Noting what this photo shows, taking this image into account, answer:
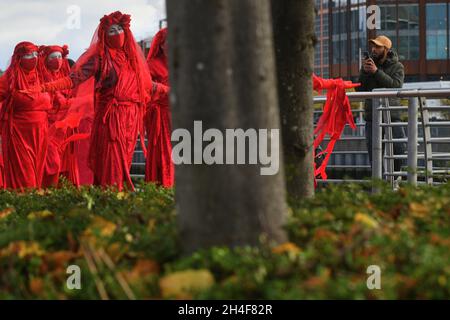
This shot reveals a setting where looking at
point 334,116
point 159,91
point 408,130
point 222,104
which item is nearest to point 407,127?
point 408,130

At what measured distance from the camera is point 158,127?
13.9m

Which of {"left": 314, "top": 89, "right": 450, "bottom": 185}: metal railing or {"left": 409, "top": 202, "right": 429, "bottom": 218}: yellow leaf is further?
{"left": 314, "top": 89, "right": 450, "bottom": 185}: metal railing

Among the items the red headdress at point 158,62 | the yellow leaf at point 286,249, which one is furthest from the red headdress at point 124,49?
the yellow leaf at point 286,249

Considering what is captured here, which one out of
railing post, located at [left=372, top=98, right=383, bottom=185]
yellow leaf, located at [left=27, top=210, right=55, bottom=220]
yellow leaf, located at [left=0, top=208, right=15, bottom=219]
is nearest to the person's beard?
railing post, located at [left=372, top=98, right=383, bottom=185]

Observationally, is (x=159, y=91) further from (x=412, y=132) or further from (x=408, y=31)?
(x=408, y=31)

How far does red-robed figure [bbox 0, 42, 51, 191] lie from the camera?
569 inches

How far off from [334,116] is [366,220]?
8801 mm

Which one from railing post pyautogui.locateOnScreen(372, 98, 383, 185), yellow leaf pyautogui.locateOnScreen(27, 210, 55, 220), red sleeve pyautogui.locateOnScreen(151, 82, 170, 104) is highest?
red sleeve pyautogui.locateOnScreen(151, 82, 170, 104)

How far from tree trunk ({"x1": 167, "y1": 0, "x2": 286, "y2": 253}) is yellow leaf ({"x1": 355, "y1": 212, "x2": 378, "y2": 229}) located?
35 centimetres

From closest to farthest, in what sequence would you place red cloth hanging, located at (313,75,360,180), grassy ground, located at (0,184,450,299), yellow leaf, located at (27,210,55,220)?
grassy ground, located at (0,184,450,299)
yellow leaf, located at (27,210,55,220)
red cloth hanging, located at (313,75,360,180)

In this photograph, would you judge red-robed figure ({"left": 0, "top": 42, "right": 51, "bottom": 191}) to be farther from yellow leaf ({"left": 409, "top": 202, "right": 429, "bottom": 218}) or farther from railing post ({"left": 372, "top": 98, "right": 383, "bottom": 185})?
yellow leaf ({"left": 409, "top": 202, "right": 429, "bottom": 218})

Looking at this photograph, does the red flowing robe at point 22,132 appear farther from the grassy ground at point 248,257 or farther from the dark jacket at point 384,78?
the grassy ground at point 248,257

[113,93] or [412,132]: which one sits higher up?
[113,93]

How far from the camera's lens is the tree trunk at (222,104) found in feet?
13.9
